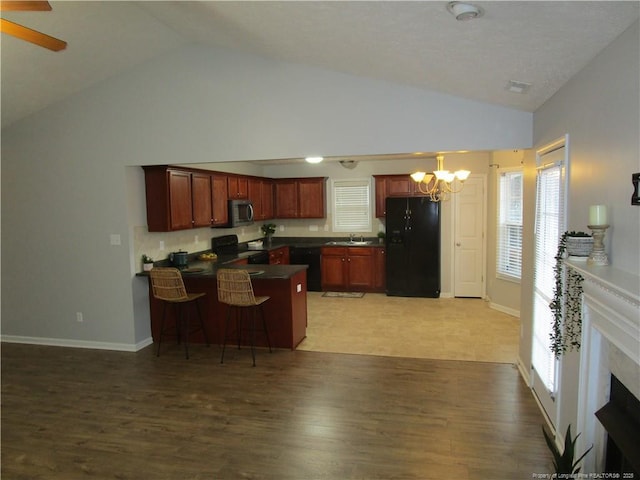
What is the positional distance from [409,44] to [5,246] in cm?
527

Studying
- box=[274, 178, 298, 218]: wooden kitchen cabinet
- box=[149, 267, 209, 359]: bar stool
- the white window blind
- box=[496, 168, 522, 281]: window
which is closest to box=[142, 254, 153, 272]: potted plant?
box=[149, 267, 209, 359]: bar stool

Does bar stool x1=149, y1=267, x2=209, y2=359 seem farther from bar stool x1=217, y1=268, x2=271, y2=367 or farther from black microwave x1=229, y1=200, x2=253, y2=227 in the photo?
black microwave x1=229, y1=200, x2=253, y2=227

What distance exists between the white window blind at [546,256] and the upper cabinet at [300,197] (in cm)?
516

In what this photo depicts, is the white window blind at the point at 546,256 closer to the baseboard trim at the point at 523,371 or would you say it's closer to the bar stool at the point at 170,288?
the baseboard trim at the point at 523,371

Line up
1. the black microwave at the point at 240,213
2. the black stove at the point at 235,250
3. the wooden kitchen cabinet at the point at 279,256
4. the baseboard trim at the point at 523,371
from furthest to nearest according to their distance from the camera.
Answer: the wooden kitchen cabinet at the point at 279,256, the black stove at the point at 235,250, the black microwave at the point at 240,213, the baseboard trim at the point at 523,371

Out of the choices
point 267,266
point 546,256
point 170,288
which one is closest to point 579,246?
point 546,256

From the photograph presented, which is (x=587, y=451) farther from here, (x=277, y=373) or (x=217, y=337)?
(x=217, y=337)

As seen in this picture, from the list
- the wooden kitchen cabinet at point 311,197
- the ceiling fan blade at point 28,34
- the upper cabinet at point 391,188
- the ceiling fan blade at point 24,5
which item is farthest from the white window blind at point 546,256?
the wooden kitchen cabinet at point 311,197

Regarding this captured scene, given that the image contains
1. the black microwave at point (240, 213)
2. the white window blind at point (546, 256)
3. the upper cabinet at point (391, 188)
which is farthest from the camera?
the upper cabinet at point (391, 188)

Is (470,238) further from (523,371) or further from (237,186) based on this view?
(237,186)

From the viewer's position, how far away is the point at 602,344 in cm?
215

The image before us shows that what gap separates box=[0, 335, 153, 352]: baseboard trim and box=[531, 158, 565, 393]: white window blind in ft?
13.8

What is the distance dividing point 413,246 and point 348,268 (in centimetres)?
126

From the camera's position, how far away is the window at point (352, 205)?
8234 millimetres
